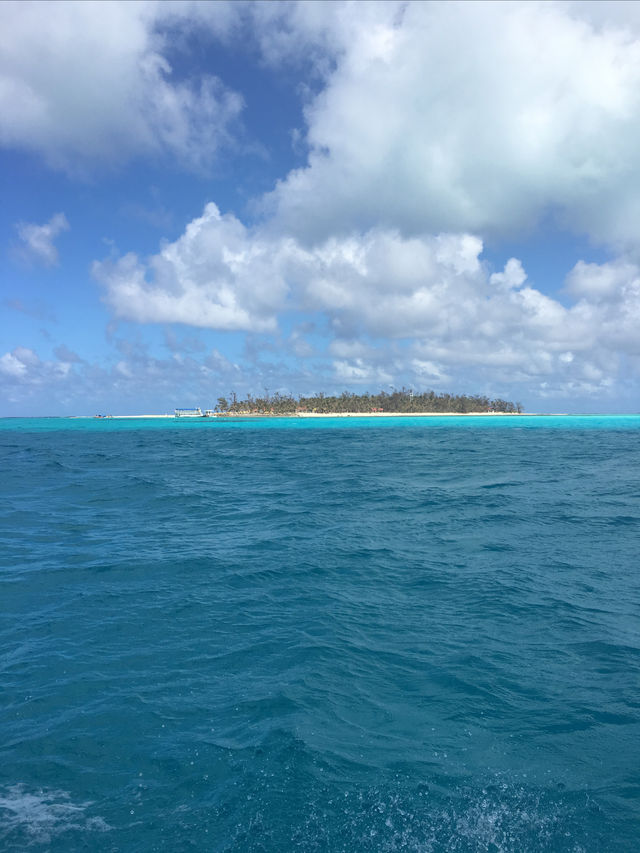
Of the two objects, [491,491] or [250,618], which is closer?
[250,618]

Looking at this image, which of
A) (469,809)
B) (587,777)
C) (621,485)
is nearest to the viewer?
(469,809)

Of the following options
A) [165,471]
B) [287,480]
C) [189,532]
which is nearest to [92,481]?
[165,471]

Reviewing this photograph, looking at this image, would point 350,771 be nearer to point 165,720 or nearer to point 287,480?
point 165,720

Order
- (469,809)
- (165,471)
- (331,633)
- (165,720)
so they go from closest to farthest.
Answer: (469,809) → (165,720) → (331,633) → (165,471)

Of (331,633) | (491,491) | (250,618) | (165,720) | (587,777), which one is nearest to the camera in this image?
(587,777)

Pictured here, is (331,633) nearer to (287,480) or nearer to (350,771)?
(350,771)

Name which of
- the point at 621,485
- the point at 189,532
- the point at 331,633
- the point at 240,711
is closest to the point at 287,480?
the point at 189,532
